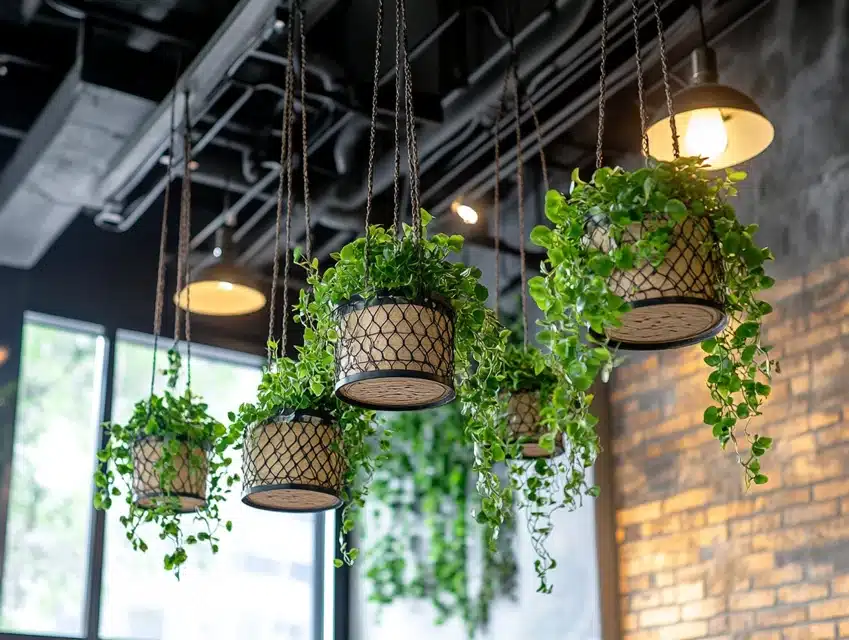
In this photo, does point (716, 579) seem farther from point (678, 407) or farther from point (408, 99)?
point (408, 99)

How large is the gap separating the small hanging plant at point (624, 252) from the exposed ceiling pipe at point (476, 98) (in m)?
1.98

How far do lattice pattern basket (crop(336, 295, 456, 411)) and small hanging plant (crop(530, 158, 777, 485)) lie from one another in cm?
24

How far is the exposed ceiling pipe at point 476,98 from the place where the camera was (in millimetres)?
4012

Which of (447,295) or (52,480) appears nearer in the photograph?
(447,295)

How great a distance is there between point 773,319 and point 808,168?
21.4 inches

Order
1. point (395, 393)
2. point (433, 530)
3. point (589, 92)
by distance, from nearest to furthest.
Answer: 1. point (395, 393)
2. point (589, 92)
3. point (433, 530)

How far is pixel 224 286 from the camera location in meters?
4.71

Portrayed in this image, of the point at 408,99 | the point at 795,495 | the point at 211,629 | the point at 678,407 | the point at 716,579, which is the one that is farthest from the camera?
the point at 211,629

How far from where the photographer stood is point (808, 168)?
160 inches

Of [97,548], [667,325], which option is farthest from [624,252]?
[97,548]

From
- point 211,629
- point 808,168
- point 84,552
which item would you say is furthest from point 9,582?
point 808,168

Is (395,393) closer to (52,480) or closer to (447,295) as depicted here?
(447,295)

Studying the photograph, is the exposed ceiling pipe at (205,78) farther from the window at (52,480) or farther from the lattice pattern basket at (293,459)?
the lattice pattern basket at (293,459)

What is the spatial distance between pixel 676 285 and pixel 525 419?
1216 millimetres
